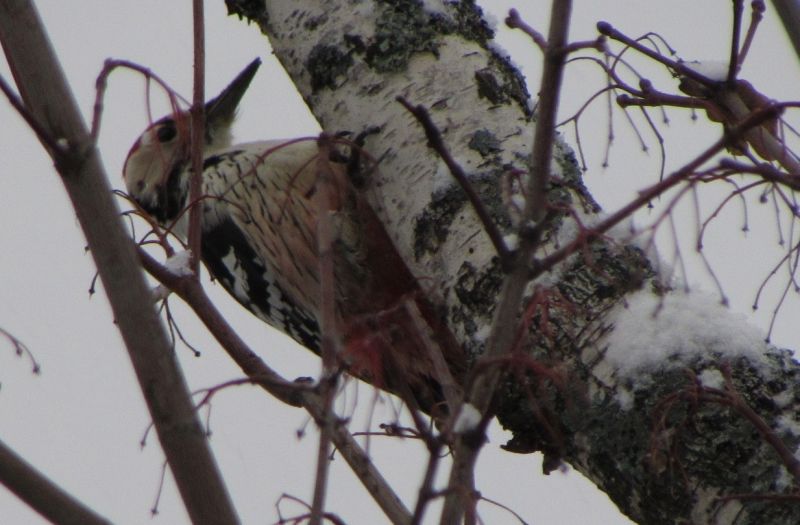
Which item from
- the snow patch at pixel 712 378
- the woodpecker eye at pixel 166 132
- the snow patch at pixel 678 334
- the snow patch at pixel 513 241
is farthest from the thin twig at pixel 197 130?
the woodpecker eye at pixel 166 132

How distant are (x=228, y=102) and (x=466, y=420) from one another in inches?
156

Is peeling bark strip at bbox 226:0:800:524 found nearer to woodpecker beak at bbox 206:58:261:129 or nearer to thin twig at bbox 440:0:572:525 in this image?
thin twig at bbox 440:0:572:525

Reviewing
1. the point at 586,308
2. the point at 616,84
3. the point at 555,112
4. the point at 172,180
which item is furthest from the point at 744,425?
the point at 172,180

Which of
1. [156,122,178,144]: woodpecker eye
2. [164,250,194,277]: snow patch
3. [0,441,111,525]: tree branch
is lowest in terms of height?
[0,441,111,525]: tree branch

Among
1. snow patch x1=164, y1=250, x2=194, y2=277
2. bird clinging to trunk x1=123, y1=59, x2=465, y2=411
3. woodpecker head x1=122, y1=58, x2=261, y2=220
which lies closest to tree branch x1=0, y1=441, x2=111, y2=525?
snow patch x1=164, y1=250, x2=194, y2=277

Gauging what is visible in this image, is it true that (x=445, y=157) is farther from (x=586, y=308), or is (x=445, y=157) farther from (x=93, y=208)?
(x=586, y=308)

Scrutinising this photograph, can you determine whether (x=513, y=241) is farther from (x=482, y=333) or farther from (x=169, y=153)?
(x=169, y=153)

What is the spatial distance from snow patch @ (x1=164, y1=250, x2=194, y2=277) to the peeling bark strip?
463 millimetres

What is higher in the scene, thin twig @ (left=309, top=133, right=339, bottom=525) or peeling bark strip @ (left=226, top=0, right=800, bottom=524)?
peeling bark strip @ (left=226, top=0, right=800, bottom=524)

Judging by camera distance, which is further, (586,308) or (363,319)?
(586,308)

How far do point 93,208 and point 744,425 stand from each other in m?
1.32

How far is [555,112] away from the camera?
1.59 meters

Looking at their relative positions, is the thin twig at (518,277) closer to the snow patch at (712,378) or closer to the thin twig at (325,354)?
the thin twig at (325,354)

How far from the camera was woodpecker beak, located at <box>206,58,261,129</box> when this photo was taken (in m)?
5.22
